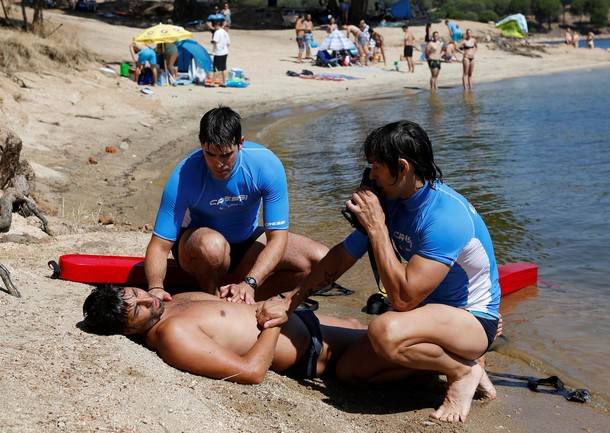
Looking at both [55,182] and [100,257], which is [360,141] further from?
[100,257]

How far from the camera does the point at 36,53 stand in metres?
16.8

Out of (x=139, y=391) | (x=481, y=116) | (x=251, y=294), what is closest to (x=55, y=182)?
(x=251, y=294)

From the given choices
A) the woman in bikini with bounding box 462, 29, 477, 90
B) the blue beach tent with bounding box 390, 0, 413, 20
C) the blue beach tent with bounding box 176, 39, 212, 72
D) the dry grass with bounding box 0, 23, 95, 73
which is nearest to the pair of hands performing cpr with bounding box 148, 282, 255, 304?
the dry grass with bounding box 0, 23, 95, 73

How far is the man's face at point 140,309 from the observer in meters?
4.25

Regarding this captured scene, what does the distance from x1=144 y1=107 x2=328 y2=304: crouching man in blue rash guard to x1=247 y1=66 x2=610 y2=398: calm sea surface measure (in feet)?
4.27

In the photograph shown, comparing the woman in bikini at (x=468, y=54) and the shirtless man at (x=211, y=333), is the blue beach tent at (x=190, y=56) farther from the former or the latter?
the shirtless man at (x=211, y=333)

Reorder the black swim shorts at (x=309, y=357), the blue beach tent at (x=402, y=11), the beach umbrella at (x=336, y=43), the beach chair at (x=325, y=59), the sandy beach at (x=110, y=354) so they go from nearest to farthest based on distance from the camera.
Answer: the sandy beach at (x=110, y=354) → the black swim shorts at (x=309, y=357) → the beach umbrella at (x=336, y=43) → the beach chair at (x=325, y=59) → the blue beach tent at (x=402, y=11)

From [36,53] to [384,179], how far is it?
14251 mm

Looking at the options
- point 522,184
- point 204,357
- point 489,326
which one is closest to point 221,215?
point 204,357

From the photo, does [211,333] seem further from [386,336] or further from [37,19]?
[37,19]

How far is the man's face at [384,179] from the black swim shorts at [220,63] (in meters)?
17.3

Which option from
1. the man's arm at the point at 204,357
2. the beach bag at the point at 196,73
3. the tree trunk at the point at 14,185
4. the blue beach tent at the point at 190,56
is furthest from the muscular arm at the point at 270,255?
the blue beach tent at the point at 190,56

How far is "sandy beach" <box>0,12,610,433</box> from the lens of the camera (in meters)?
3.48

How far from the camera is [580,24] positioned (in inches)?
2785
